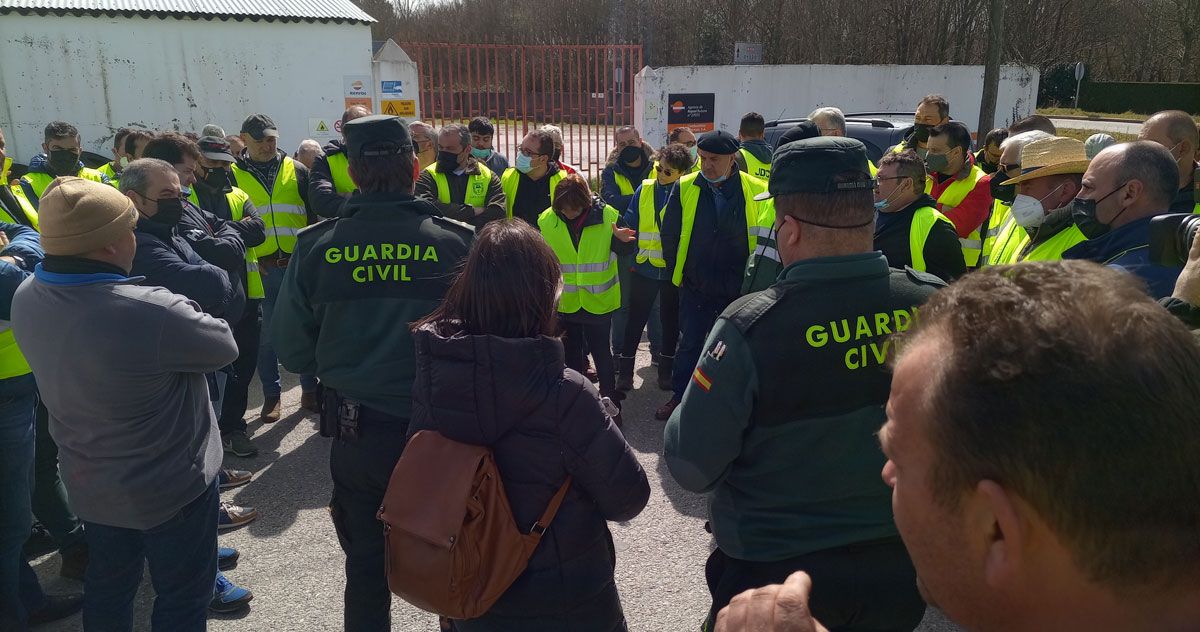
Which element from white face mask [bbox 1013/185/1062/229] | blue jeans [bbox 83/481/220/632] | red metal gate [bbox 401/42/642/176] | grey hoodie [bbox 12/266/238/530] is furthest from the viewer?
red metal gate [bbox 401/42/642/176]

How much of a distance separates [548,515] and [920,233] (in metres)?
2.58

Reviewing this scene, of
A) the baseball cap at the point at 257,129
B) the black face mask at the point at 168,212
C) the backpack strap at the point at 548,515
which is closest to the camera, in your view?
the backpack strap at the point at 548,515

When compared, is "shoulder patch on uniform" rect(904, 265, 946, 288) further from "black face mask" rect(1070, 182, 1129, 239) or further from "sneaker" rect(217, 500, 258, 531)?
"sneaker" rect(217, 500, 258, 531)

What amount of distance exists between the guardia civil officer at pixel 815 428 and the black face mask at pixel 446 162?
171 inches

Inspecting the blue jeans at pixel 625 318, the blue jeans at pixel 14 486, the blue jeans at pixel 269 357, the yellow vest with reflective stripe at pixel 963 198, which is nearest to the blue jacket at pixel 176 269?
the blue jeans at pixel 14 486

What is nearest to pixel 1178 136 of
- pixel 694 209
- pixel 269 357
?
pixel 694 209

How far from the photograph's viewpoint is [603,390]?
5.91 meters

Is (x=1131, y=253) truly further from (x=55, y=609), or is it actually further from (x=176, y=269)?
(x=55, y=609)

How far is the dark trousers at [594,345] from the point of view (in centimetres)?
566

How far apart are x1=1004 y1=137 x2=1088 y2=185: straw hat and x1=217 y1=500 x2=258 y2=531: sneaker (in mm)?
4332

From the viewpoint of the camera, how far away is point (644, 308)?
6.36m

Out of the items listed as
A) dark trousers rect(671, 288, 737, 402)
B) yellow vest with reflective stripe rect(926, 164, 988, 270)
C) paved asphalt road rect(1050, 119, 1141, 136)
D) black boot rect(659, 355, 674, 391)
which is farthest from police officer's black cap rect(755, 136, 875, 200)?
paved asphalt road rect(1050, 119, 1141, 136)

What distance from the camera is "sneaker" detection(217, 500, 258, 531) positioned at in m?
4.34

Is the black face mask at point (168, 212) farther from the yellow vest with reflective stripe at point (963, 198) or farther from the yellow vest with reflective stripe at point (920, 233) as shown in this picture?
the yellow vest with reflective stripe at point (963, 198)
